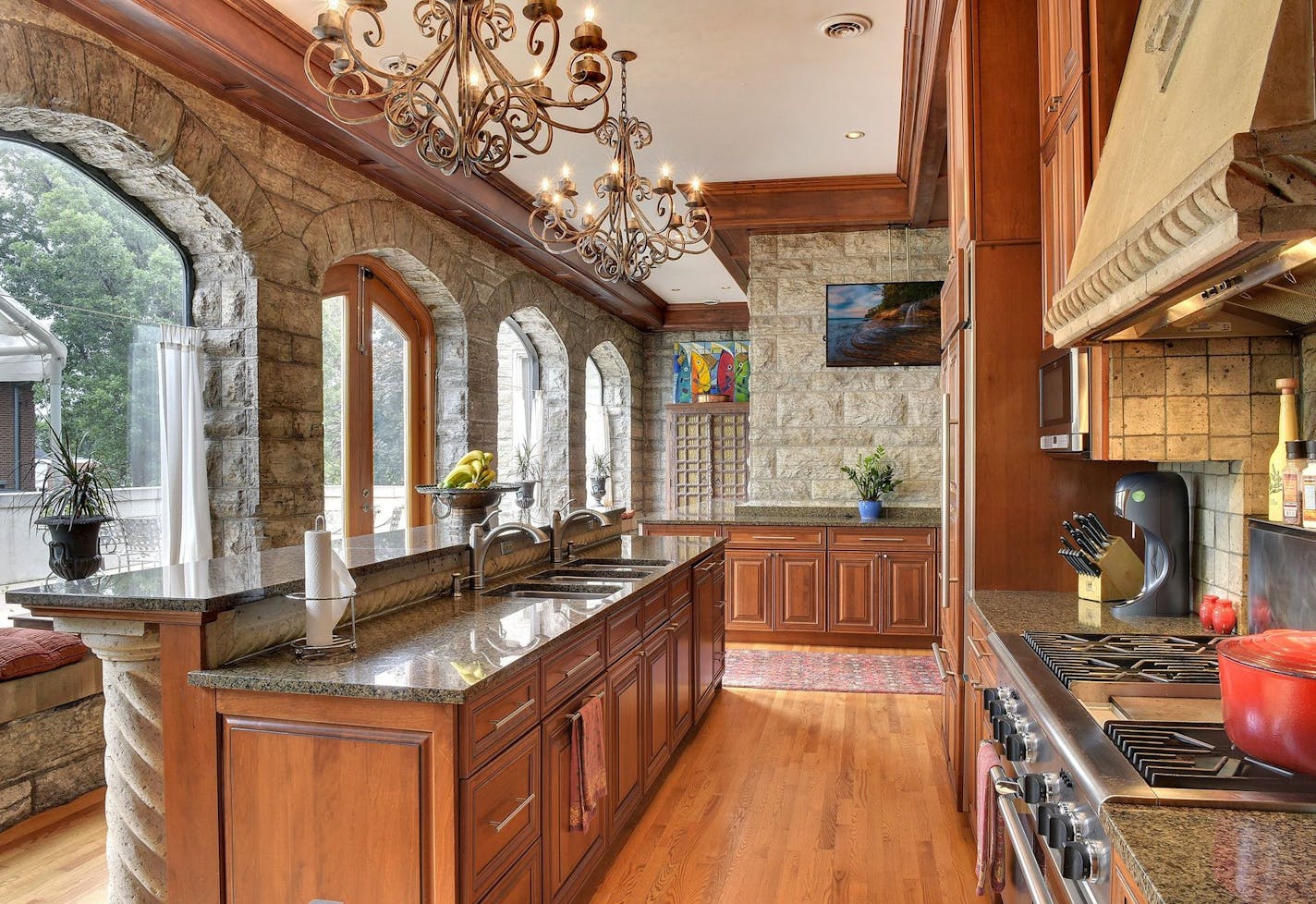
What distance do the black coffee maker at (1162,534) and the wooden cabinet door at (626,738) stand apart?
1.52 meters

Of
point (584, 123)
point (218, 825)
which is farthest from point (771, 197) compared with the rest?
point (218, 825)

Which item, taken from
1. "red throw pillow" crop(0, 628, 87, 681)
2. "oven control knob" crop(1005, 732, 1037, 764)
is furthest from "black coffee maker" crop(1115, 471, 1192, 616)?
"red throw pillow" crop(0, 628, 87, 681)

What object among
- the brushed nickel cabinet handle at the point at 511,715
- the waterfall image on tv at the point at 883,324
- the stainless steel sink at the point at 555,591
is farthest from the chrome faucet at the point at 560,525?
the waterfall image on tv at the point at 883,324

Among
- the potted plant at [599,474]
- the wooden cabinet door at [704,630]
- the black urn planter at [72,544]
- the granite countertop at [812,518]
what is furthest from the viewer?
the potted plant at [599,474]

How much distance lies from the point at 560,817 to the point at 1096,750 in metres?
1.51

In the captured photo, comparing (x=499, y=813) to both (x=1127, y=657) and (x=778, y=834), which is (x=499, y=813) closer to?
(x=1127, y=657)

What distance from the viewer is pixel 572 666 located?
2518mm

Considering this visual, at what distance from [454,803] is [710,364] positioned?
10.1 meters

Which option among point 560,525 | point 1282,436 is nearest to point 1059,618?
point 1282,436

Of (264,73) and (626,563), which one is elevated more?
(264,73)

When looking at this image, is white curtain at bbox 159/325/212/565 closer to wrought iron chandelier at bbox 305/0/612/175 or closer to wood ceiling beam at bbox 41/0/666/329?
wood ceiling beam at bbox 41/0/666/329

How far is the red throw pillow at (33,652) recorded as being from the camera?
316 cm

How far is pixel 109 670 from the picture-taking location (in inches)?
82.9

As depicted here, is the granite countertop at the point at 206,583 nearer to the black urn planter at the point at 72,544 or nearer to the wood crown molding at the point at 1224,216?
the black urn planter at the point at 72,544
